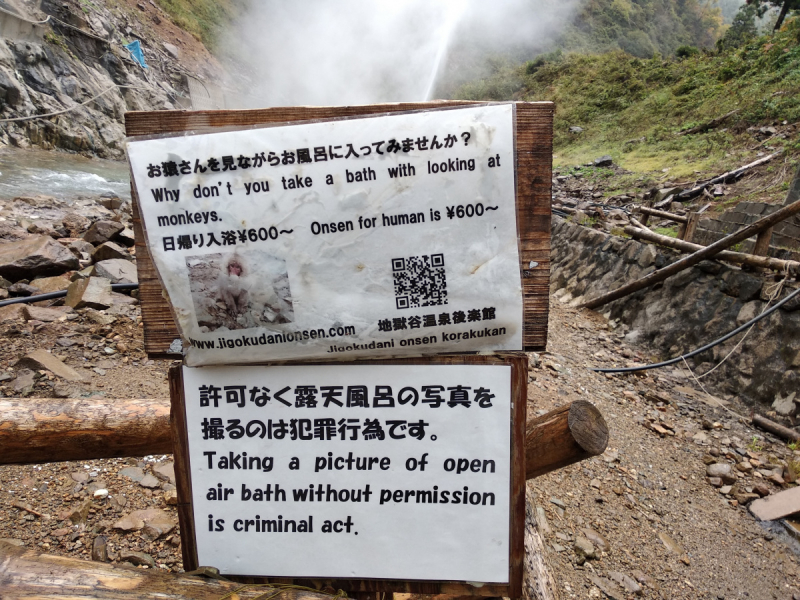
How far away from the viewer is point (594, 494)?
325cm

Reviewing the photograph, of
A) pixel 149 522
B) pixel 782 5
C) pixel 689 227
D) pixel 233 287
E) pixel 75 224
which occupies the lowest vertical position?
pixel 149 522

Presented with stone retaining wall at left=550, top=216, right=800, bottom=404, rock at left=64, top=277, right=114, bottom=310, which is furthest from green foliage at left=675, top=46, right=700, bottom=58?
rock at left=64, top=277, right=114, bottom=310

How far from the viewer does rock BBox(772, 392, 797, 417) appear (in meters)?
4.26

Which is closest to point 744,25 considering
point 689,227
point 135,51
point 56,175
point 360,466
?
point 689,227

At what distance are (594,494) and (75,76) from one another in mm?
21371

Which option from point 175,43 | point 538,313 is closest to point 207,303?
point 538,313

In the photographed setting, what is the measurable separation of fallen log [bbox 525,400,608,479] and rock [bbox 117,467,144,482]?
2.21 m

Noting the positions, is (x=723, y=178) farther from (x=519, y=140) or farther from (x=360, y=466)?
(x=360, y=466)

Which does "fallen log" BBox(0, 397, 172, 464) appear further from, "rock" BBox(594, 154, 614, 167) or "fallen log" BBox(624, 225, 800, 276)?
"rock" BBox(594, 154, 614, 167)

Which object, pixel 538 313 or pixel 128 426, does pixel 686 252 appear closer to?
pixel 538 313

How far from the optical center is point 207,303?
1110 millimetres

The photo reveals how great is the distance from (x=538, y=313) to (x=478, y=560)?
0.65 metres

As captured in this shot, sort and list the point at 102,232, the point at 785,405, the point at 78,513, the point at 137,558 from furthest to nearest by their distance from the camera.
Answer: the point at 102,232 → the point at 785,405 → the point at 78,513 → the point at 137,558

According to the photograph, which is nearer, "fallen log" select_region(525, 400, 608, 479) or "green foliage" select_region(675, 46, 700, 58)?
"fallen log" select_region(525, 400, 608, 479)
